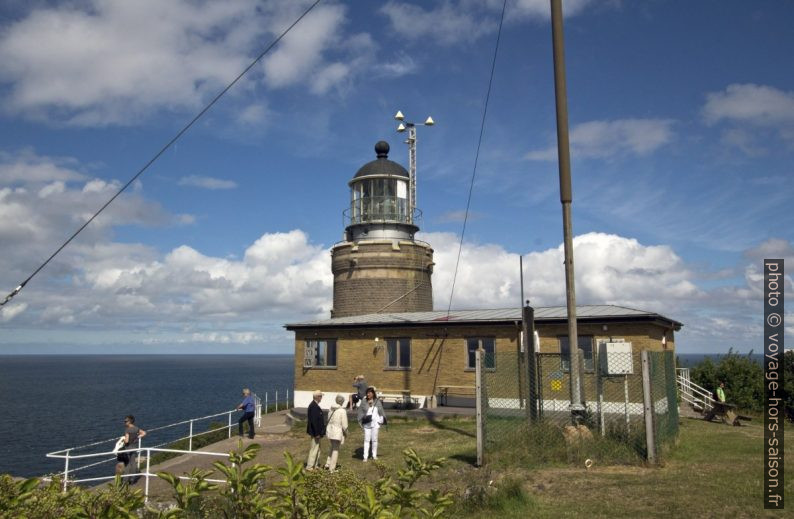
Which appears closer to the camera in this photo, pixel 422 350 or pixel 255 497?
pixel 255 497

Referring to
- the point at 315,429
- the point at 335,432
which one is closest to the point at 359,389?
the point at 315,429

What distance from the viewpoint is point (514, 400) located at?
22.1m

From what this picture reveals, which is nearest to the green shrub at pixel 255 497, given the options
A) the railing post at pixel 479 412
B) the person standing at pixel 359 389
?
the railing post at pixel 479 412

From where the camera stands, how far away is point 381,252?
32219 millimetres

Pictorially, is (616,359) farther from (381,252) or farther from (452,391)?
(381,252)

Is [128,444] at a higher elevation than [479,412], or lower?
lower

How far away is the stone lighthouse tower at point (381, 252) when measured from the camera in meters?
32.1

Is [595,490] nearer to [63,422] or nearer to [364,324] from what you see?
[364,324]

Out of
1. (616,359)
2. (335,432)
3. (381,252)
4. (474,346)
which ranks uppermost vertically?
(381,252)

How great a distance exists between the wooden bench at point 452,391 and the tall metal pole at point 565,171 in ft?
30.2

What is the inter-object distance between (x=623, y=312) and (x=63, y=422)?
5188 centimetres

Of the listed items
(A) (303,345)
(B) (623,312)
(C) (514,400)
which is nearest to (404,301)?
(A) (303,345)

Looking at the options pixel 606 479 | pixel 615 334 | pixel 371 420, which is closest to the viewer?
pixel 606 479

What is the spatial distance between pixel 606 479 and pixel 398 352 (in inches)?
576
